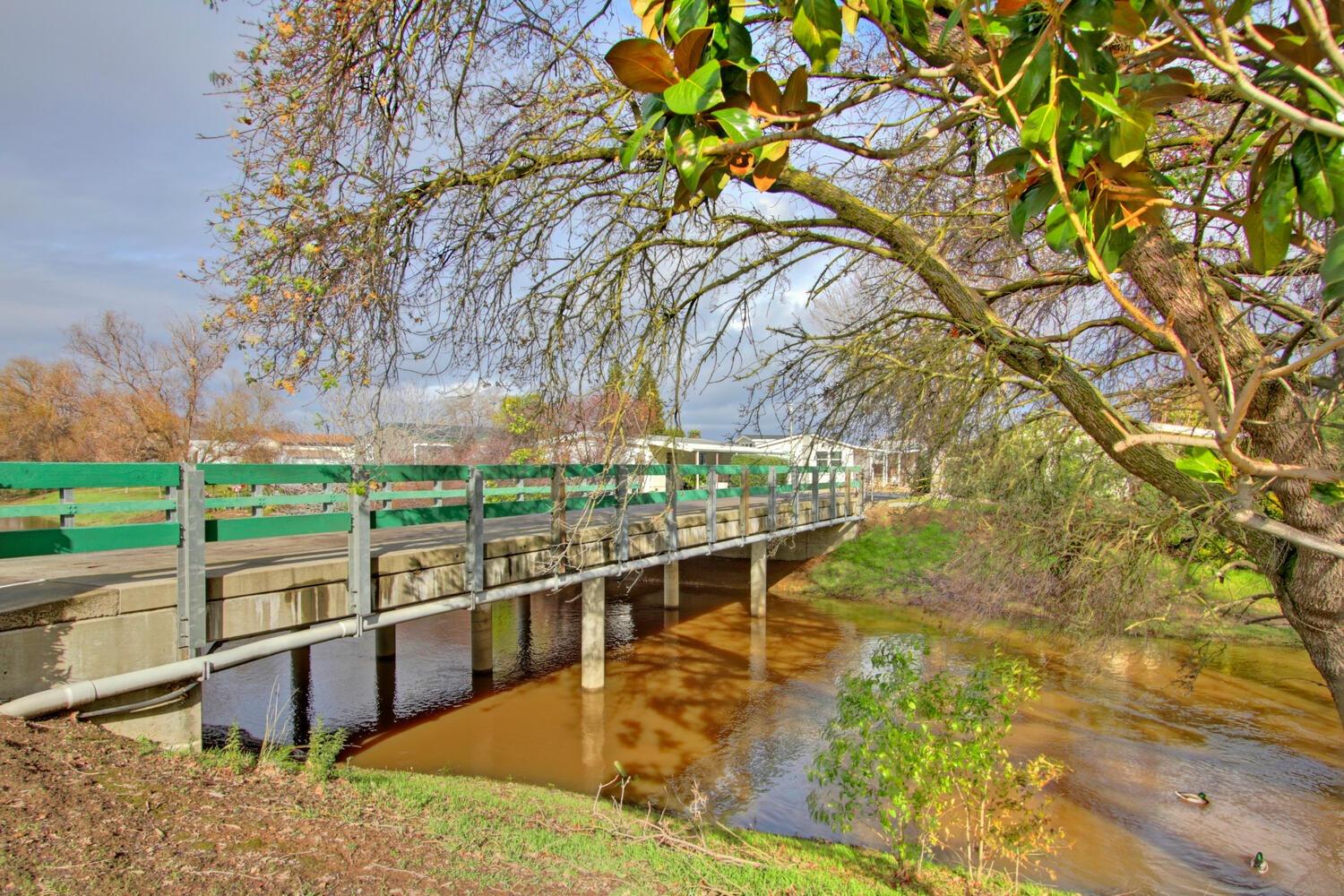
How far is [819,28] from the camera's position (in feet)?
5.41

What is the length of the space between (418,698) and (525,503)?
4.39m

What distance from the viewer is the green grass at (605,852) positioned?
4.20 meters

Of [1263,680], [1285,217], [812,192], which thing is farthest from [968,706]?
[1263,680]

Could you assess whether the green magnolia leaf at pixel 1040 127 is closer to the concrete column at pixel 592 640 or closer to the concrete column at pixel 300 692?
the concrete column at pixel 300 692

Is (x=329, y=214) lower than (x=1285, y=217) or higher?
higher

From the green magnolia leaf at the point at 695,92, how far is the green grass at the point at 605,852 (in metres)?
3.75

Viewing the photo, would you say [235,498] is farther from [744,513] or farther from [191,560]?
[744,513]

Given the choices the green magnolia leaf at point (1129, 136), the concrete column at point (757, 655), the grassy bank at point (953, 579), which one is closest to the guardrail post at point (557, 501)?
the green magnolia leaf at point (1129, 136)

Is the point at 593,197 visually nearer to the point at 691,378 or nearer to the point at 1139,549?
the point at 691,378

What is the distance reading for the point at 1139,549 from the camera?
20.6ft

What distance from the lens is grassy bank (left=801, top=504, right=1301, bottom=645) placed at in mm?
9758

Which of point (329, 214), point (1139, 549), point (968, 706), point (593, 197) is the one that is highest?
point (593, 197)

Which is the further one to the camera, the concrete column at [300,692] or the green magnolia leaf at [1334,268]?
the concrete column at [300,692]

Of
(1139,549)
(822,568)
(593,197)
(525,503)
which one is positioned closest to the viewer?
(593,197)
